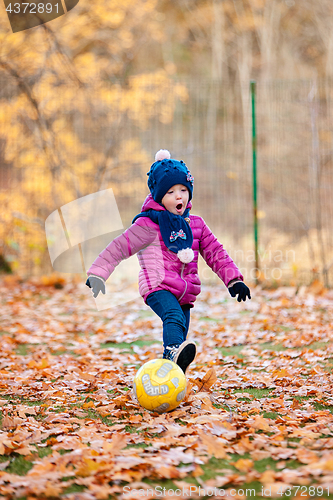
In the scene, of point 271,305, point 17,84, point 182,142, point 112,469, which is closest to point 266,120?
point 182,142

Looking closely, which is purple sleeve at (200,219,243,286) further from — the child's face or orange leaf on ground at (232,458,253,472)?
orange leaf on ground at (232,458,253,472)

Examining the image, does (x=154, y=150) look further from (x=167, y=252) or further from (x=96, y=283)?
(x=96, y=283)

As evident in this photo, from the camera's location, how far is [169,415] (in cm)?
312

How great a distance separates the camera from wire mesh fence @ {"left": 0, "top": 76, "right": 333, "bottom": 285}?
9.14 meters

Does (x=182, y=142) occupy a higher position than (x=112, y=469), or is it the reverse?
(x=182, y=142)

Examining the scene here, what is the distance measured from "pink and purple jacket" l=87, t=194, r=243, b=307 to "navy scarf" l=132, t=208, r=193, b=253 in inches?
2.2

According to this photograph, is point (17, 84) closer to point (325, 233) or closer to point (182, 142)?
point (182, 142)

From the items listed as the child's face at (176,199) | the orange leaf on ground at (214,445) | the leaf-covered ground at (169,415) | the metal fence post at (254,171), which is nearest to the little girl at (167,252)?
the child's face at (176,199)

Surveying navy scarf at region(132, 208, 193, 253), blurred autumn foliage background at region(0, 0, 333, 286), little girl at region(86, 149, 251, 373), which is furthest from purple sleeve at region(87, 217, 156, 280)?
blurred autumn foliage background at region(0, 0, 333, 286)

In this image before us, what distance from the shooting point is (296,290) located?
850 cm

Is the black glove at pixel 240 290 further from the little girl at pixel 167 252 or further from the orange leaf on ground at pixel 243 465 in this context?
the orange leaf on ground at pixel 243 465

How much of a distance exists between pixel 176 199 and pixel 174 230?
0.78 ft

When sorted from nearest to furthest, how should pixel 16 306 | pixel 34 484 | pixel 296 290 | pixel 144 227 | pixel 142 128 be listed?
pixel 34 484
pixel 144 227
pixel 16 306
pixel 296 290
pixel 142 128

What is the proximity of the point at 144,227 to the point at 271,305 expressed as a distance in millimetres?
4416
